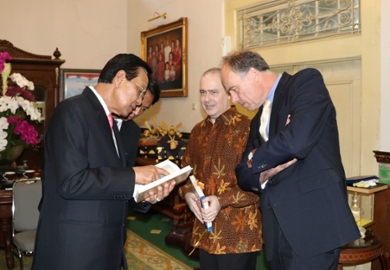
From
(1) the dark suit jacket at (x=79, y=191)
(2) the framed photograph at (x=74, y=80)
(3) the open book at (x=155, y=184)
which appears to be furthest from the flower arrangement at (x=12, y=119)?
(2) the framed photograph at (x=74, y=80)

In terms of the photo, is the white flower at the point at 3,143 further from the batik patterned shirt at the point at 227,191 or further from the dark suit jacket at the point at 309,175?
the dark suit jacket at the point at 309,175

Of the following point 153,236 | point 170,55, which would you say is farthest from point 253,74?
point 170,55

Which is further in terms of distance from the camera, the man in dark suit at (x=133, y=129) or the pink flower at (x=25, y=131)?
the pink flower at (x=25, y=131)

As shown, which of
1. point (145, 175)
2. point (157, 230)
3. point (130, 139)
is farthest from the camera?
point (157, 230)

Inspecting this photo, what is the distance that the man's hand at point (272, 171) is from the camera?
194 cm

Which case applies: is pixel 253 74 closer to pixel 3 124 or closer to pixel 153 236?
pixel 3 124

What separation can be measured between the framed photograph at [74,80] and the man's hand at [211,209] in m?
6.48

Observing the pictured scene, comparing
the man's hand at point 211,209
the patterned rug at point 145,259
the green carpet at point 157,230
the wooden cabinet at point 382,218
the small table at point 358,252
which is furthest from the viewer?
the green carpet at point 157,230

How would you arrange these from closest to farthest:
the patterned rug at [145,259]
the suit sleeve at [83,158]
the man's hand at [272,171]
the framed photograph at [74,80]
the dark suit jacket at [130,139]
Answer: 1. the suit sleeve at [83,158]
2. the man's hand at [272,171]
3. the dark suit jacket at [130,139]
4. the patterned rug at [145,259]
5. the framed photograph at [74,80]

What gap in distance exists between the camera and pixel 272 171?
2002mm

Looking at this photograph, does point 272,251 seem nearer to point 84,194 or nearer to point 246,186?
point 246,186

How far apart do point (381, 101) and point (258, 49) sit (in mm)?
1984

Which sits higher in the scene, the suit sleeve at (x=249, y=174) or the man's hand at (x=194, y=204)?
the suit sleeve at (x=249, y=174)

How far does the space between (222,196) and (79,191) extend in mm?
963
